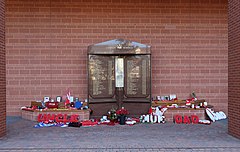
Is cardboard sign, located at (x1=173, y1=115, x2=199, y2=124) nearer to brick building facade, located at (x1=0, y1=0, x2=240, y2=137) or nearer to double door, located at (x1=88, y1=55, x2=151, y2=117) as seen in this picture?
double door, located at (x1=88, y1=55, x2=151, y2=117)

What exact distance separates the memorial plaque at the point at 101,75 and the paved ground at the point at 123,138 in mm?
1988

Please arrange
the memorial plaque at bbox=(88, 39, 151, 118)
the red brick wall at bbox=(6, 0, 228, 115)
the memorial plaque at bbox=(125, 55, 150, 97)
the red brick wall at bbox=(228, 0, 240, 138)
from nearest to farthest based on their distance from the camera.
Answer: the red brick wall at bbox=(228, 0, 240, 138) → the memorial plaque at bbox=(88, 39, 151, 118) → the memorial plaque at bbox=(125, 55, 150, 97) → the red brick wall at bbox=(6, 0, 228, 115)

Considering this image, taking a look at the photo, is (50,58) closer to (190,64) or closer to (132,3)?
(132,3)

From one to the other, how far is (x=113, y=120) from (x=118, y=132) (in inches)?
65.5

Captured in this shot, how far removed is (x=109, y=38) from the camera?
11.5m

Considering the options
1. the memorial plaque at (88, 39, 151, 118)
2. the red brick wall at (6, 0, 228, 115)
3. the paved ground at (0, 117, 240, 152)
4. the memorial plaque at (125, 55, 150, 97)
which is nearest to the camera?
the paved ground at (0, 117, 240, 152)

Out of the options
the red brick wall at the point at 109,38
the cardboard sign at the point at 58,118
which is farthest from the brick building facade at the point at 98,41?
the cardboard sign at the point at 58,118

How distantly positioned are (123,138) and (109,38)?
5276 millimetres

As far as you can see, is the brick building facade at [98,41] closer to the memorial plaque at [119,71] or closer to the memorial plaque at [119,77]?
the memorial plaque at [119,77]

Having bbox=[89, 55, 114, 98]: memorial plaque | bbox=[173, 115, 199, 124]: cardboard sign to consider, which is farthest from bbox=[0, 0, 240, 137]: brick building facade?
bbox=[173, 115, 199, 124]: cardboard sign

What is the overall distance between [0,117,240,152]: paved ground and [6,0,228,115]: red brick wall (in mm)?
2308

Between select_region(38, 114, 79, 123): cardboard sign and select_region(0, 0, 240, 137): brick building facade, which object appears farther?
select_region(0, 0, 240, 137): brick building facade

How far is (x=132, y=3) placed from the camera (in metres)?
11.6

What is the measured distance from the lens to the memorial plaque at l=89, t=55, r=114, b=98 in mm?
10797
